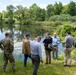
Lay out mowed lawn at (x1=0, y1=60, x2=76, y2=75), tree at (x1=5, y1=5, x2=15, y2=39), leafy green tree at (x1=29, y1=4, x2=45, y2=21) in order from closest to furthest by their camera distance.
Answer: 1. mowed lawn at (x1=0, y1=60, x2=76, y2=75)
2. tree at (x1=5, y1=5, x2=15, y2=39)
3. leafy green tree at (x1=29, y1=4, x2=45, y2=21)

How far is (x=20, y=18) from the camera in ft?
339

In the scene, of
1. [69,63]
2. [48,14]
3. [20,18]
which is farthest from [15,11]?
[69,63]

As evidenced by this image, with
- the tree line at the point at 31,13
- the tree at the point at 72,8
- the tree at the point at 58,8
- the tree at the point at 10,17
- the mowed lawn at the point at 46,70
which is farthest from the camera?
the tree at the point at 58,8

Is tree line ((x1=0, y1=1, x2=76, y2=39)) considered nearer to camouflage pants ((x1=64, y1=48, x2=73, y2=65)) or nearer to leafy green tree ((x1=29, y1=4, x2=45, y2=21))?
leafy green tree ((x1=29, y1=4, x2=45, y2=21))

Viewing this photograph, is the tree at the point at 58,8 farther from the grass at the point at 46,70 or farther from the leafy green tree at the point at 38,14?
the grass at the point at 46,70

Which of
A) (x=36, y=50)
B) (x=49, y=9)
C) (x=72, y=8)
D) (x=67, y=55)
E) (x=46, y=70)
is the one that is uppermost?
(x=72, y=8)

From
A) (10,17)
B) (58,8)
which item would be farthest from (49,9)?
(10,17)

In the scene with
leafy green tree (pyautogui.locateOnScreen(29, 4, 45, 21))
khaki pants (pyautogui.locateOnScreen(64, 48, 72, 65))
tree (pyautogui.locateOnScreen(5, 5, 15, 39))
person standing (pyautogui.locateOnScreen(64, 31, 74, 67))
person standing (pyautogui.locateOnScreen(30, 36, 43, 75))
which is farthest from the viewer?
leafy green tree (pyautogui.locateOnScreen(29, 4, 45, 21))

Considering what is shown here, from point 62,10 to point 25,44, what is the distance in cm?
11308

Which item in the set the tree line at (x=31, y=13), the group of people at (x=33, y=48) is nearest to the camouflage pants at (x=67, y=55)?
the group of people at (x=33, y=48)

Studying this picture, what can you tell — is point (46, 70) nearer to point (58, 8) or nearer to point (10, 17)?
point (10, 17)

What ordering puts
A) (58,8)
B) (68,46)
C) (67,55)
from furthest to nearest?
(58,8) → (67,55) → (68,46)


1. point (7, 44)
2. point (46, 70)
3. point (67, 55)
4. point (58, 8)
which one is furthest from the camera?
point (58, 8)

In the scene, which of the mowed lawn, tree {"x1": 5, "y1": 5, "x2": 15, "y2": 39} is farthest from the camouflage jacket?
tree {"x1": 5, "y1": 5, "x2": 15, "y2": 39}
